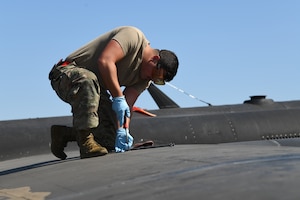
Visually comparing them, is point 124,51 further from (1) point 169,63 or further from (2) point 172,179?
(2) point 172,179

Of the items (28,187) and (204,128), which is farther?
(204,128)

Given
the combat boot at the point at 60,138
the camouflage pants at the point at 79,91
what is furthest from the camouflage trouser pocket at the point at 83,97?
the combat boot at the point at 60,138

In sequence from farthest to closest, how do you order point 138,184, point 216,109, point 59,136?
point 216,109, point 59,136, point 138,184

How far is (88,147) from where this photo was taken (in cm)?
520

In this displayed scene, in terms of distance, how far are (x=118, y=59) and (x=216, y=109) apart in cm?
817

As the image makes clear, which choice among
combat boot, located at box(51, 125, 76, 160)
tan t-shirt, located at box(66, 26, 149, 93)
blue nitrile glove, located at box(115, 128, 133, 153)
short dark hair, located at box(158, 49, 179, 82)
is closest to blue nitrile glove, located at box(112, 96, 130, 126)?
blue nitrile glove, located at box(115, 128, 133, 153)

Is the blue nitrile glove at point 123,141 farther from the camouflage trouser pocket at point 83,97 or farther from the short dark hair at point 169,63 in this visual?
the short dark hair at point 169,63

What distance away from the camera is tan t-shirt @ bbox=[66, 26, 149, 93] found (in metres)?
5.60

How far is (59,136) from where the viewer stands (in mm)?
6059

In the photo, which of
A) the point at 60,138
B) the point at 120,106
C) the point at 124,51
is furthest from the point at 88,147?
the point at 124,51

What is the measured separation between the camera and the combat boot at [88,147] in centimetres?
509

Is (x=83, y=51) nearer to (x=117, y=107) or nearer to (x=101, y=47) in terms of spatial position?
(x=101, y=47)

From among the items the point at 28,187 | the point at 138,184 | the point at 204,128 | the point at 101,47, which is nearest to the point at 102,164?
the point at 28,187

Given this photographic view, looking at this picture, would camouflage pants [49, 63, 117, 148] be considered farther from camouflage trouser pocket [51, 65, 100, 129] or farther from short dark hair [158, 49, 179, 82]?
short dark hair [158, 49, 179, 82]
